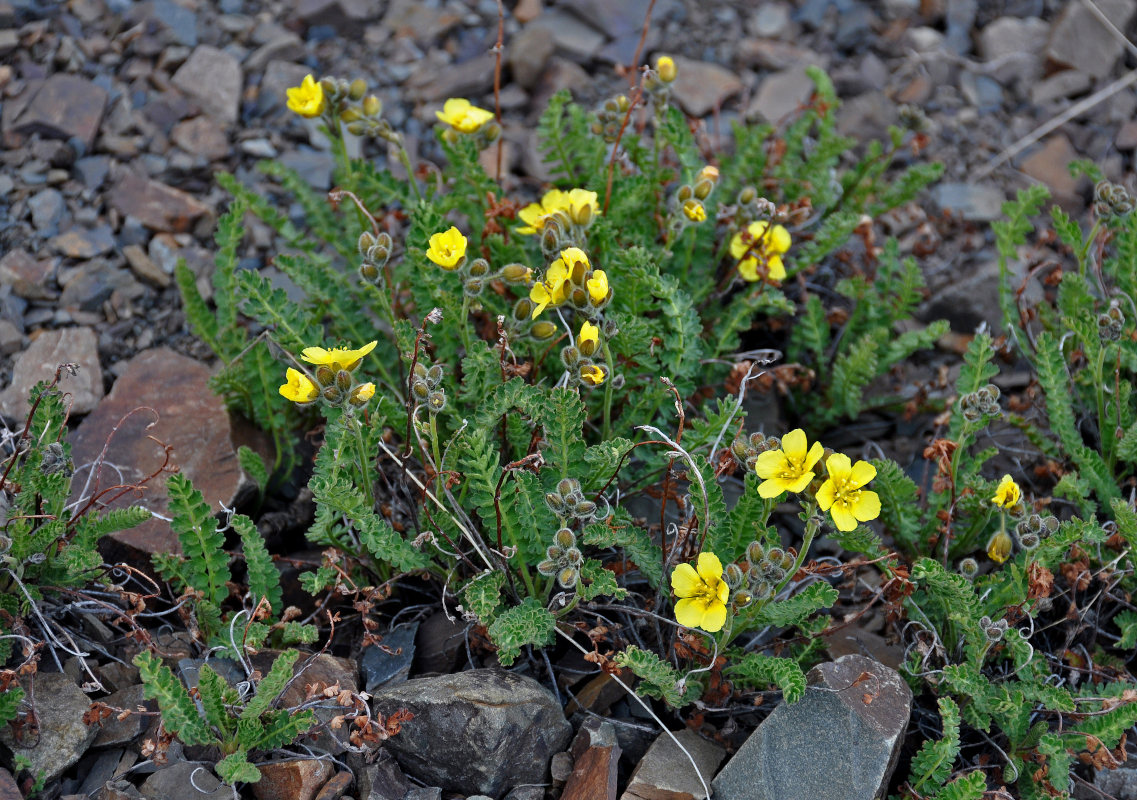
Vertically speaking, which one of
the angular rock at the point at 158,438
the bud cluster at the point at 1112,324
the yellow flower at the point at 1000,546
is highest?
the bud cluster at the point at 1112,324

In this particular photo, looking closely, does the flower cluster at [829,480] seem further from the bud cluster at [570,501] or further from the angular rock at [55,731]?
the angular rock at [55,731]

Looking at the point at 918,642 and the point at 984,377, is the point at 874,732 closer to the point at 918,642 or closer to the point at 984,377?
the point at 918,642

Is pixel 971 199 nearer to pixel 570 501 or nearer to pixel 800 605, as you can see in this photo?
pixel 800 605

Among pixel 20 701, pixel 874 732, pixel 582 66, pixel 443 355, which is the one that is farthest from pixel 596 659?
pixel 582 66

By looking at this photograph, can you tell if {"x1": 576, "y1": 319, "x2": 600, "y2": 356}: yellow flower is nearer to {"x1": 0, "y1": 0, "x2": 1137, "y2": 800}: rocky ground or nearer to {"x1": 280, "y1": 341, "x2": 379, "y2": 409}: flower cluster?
{"x1": 280, "y1": 341, "x2": 379, "y2": 409}: flower cluster

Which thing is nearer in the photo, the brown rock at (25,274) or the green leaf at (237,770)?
the green leaf at (237,770)

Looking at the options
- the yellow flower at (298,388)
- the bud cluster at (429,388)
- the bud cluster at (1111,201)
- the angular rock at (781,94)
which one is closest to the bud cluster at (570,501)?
the bud cluster at (429,388)

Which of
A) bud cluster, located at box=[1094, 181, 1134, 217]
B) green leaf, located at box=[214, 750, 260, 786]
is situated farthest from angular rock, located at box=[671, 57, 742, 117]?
green leaf, located at box=[214, 750, 260, 786]
